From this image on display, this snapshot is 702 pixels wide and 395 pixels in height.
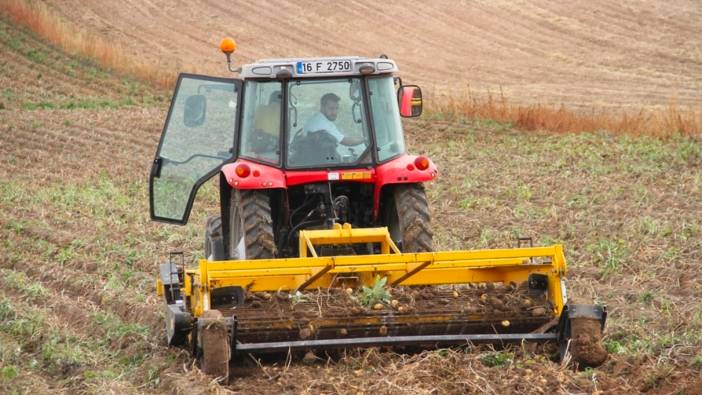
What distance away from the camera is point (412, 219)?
24.8 feet

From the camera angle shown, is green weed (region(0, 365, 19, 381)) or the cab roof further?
the cab roof

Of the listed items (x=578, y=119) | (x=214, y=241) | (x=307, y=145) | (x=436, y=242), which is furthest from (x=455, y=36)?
(x=307, y=145)

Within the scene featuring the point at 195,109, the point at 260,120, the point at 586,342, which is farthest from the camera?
the point at 260,120

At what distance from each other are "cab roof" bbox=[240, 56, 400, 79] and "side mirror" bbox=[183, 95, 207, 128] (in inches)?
16.3

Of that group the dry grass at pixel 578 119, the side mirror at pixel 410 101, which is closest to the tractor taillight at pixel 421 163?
the side mirror at pixel 410 101

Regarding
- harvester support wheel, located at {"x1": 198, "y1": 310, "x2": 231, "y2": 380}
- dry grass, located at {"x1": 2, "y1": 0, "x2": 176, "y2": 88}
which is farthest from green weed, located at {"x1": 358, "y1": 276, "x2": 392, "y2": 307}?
dry grass, located at {"x1": 2, "y1": 0, "x2": 176, "y2": 88}

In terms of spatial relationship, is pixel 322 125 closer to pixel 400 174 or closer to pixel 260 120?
pixel 260 120

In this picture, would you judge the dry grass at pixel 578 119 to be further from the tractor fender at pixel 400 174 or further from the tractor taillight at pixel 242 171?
the tractor taillight at pixel 242 171

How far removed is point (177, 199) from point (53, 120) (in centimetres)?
1161

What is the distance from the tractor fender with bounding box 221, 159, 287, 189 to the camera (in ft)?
24.4

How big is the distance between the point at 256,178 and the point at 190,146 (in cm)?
95

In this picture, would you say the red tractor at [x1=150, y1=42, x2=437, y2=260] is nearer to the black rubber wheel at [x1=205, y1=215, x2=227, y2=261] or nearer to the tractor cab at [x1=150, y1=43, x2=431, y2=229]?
the tractor cab at [x1=150, y1=43, x2=431, y2=229]

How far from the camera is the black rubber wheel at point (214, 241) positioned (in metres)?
8.66

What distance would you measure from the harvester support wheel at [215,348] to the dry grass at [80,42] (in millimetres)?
18740
